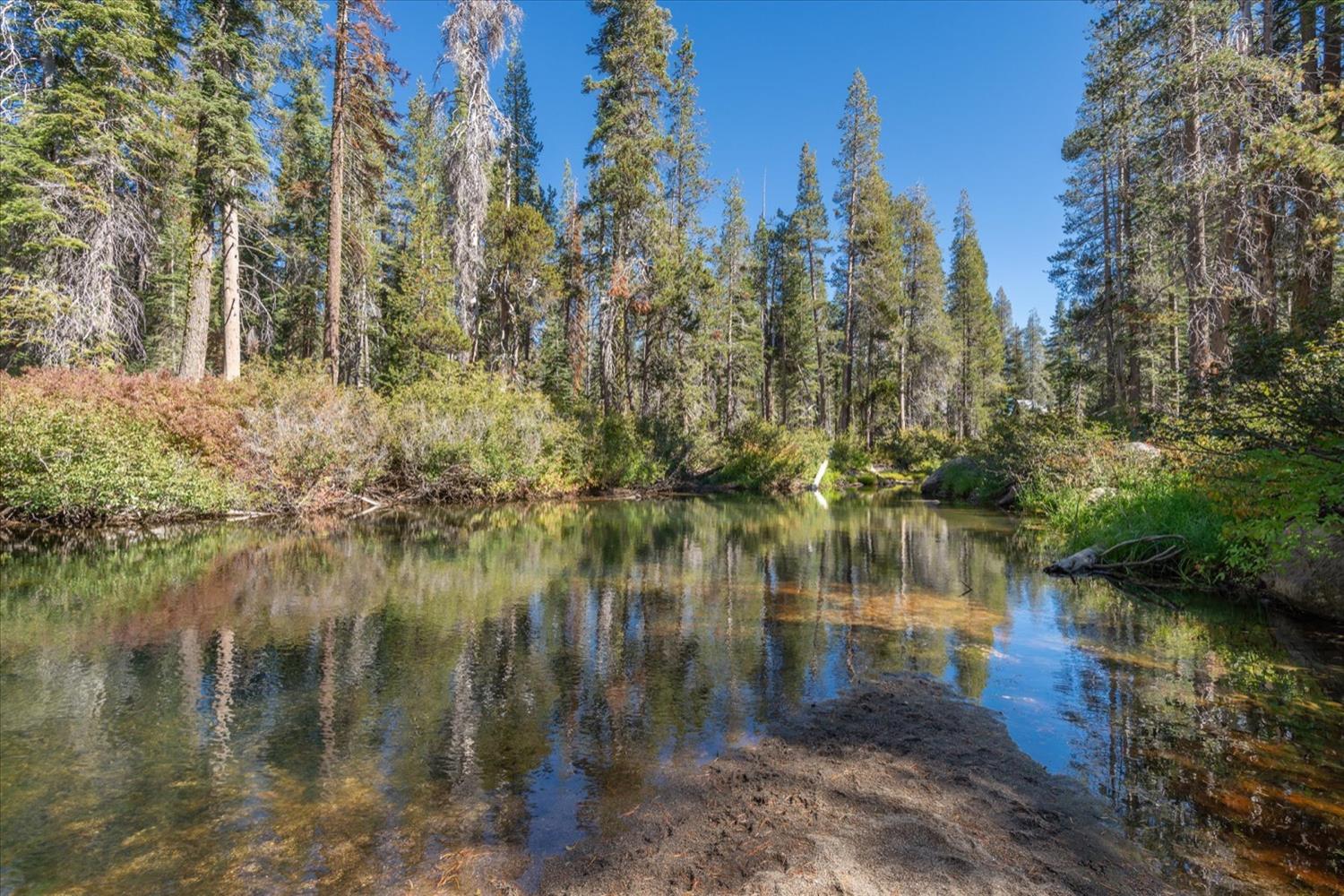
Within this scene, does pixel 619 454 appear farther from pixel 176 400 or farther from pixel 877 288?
pixel 877 288

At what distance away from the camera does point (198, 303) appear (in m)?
18.0

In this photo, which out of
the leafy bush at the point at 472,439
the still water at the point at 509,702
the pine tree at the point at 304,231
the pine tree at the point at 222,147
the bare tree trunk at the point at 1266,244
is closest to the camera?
the still water at the point at 509,702

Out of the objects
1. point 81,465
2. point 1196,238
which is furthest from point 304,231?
point 1196,238

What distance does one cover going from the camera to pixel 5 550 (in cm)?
1031

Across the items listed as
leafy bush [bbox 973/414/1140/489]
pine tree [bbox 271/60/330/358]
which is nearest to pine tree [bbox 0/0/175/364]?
pine tree [bbox 271/60/330/358]

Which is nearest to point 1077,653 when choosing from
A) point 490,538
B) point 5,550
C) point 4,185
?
point 490,538

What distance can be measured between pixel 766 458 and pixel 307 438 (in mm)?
19335

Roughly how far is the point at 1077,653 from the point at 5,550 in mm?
15383

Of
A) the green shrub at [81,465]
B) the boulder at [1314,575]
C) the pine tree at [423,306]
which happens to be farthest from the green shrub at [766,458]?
the boulder at [1314,575]

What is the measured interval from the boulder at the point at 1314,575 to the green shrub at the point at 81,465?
1734 cm

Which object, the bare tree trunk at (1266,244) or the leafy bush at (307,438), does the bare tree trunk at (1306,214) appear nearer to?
the bare tree trunk at (1266,244)

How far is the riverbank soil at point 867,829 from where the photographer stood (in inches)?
104

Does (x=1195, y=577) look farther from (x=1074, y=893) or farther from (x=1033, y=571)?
(x=1074, y=893)

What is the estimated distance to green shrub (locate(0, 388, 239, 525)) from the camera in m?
10.8
